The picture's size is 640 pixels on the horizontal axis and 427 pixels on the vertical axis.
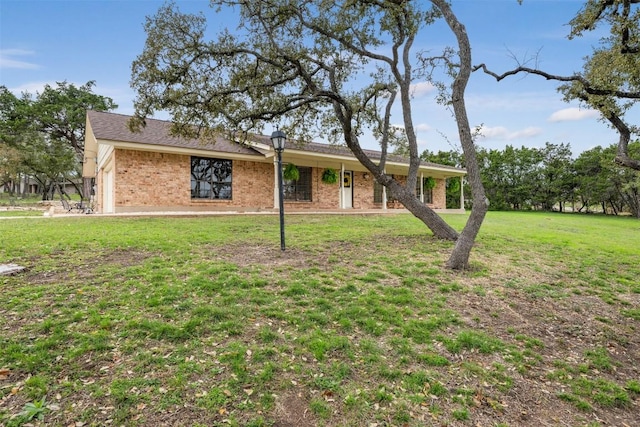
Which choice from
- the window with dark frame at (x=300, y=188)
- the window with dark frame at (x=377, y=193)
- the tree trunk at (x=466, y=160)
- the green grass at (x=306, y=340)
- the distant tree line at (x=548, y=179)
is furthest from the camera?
the distant tree line at (x=548, y=179)

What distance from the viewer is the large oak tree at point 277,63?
8164 millimetres

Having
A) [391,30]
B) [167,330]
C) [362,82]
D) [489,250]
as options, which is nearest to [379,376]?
[167,330]

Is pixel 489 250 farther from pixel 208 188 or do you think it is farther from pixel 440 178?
pixel 440 178

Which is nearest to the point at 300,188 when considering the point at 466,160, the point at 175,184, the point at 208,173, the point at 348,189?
the point at 348,189

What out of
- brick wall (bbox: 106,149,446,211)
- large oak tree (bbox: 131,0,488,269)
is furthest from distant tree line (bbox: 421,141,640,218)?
large oak tree (bbox: 131,0,488,269)

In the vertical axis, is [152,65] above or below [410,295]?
above

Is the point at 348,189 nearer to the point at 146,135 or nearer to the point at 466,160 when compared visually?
the point at 146,135

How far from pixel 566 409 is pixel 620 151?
6334 mm

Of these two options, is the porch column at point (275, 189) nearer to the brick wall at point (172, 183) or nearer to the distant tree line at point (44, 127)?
the brick wall at point (172, 183)

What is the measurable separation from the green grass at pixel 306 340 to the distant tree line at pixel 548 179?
86.7ft

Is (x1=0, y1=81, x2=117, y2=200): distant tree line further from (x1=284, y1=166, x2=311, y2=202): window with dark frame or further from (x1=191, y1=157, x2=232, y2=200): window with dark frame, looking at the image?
(x1=284, y1=166, x2=311, y2=202): window with dark frame

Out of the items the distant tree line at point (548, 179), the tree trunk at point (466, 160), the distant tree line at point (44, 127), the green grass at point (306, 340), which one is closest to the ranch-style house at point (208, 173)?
the tree trunk at point (466, 160)

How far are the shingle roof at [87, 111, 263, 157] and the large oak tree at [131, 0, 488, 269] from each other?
2.40 metres

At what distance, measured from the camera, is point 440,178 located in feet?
74.7
